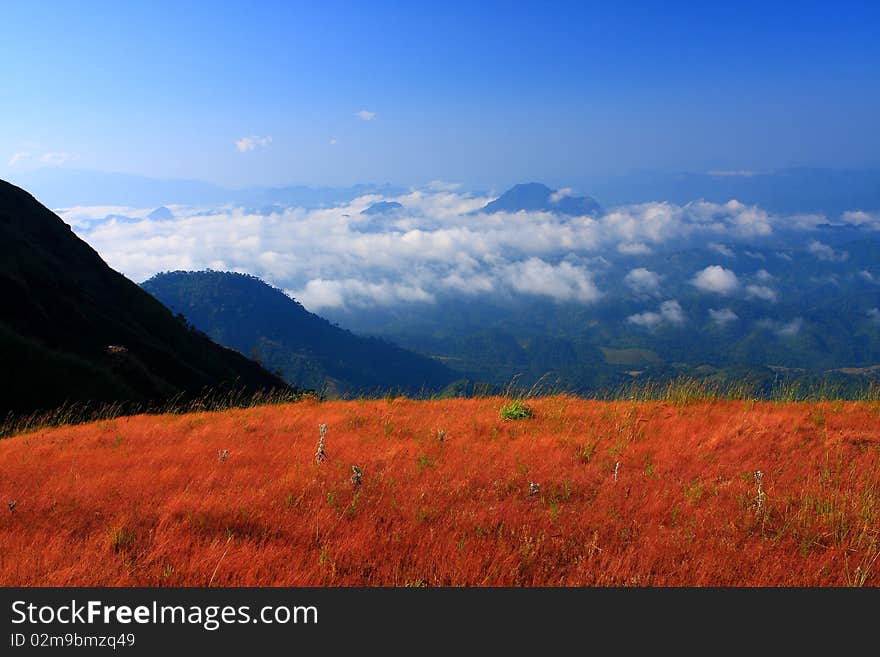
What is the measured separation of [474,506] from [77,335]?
48105 mm

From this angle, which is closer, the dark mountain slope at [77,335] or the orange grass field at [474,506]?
the orange grass field at [474,506]

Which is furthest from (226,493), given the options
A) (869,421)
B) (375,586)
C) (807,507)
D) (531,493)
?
(869,421)

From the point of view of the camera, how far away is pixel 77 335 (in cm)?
4125

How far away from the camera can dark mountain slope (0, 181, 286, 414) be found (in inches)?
1134

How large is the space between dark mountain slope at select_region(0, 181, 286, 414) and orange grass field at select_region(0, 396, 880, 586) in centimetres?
2013

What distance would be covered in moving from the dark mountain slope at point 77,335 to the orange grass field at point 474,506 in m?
20.1

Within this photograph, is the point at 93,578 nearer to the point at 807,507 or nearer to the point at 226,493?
the point at 226,493

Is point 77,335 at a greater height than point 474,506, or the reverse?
point 77,335

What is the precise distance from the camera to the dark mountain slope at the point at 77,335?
28797mm

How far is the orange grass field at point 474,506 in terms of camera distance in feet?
14.2

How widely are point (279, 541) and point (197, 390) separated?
46246mm

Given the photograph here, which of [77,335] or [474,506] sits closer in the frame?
[474,506]

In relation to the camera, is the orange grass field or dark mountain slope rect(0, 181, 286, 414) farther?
dark mountain slope rect(0, 181, 286, 414)

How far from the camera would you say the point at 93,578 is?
4199 mm
